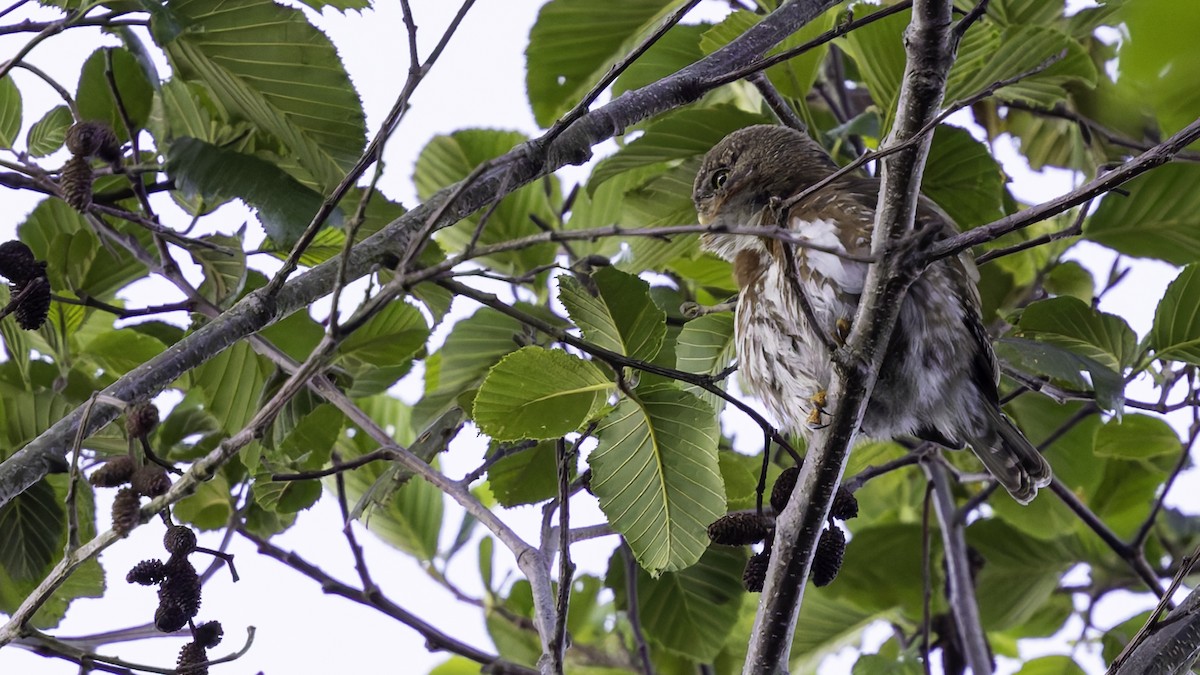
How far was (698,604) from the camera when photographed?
359cm

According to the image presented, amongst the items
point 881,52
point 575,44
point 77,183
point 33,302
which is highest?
point 575,44

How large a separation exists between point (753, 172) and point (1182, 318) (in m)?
1.38

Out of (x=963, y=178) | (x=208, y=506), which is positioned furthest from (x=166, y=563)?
(x=963, y=178)

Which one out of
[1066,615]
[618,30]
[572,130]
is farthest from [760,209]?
[1066,615]

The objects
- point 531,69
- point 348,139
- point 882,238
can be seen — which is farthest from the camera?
point 531,69

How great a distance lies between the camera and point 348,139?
2.67m

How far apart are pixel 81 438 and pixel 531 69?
2.13 metres

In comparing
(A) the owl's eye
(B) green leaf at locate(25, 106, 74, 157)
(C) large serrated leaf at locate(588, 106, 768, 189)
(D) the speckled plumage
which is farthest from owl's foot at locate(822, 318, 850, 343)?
(B) green leaf at locate(25, 106, 74, 157)

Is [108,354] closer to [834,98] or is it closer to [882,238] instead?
[882,238]

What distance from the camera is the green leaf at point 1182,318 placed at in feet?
9.89

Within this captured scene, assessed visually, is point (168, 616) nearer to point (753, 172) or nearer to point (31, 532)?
point (31, 532)

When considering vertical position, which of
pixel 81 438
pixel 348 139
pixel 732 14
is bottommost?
pixel 81 438

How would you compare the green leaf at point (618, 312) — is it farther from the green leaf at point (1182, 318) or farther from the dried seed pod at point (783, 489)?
the green leaf at point (1182, 318)

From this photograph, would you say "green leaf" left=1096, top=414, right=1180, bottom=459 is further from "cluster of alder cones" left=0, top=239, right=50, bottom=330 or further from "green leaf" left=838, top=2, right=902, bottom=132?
"cluster of alder cones" left=0, top=239, right=50, bottom=330
